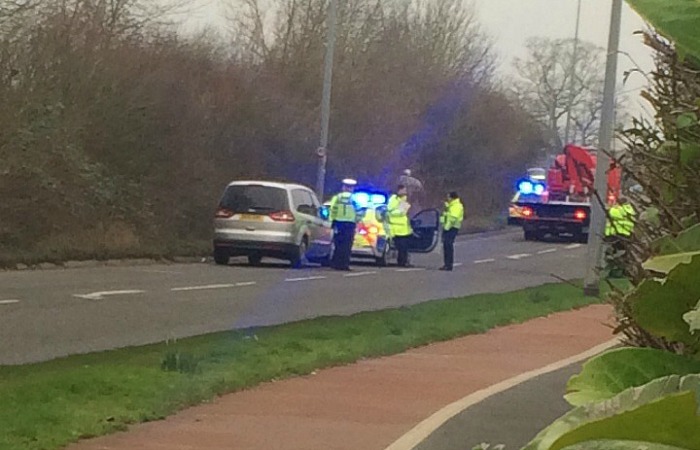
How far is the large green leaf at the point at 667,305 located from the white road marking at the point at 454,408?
533 centimetres

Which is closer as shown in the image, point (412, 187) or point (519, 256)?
point (519, 256)

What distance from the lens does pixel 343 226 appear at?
26.5 m

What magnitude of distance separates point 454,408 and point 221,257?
18700mm

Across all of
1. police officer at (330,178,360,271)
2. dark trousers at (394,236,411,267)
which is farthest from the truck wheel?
police officer at (330,178,360,271)

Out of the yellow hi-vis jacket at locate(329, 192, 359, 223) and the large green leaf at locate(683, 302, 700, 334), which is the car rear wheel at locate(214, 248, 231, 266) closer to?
the yellow hi-vis jacket at locate(329, 192, 359, 223)

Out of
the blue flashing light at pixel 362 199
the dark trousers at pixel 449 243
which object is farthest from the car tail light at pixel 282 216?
the dark trousers at pixel 449 243

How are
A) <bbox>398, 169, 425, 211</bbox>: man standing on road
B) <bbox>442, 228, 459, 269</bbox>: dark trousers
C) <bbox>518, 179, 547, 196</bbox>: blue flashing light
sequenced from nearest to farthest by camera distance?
<bbox>442, 228, 459, 269</bbox>: dark trousers < <bbox>398, 169, 425, 211</bbox>: man standing on road < <bbox>518, 179, 547, 196</bbox>: blue flashing light

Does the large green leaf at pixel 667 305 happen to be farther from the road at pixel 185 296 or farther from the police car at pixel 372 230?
the police car at pixel 372 230

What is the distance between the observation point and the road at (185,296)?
1443cm

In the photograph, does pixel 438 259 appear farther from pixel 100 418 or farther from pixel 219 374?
pixel 100 418

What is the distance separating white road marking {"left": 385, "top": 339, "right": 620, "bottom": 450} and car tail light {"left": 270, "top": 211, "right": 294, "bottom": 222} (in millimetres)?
15196

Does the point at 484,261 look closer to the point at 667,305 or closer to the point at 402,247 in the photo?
the point at 402,247

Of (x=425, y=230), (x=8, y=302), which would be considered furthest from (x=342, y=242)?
(x=8, y=302)

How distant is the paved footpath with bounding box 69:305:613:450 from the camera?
27.6ft
